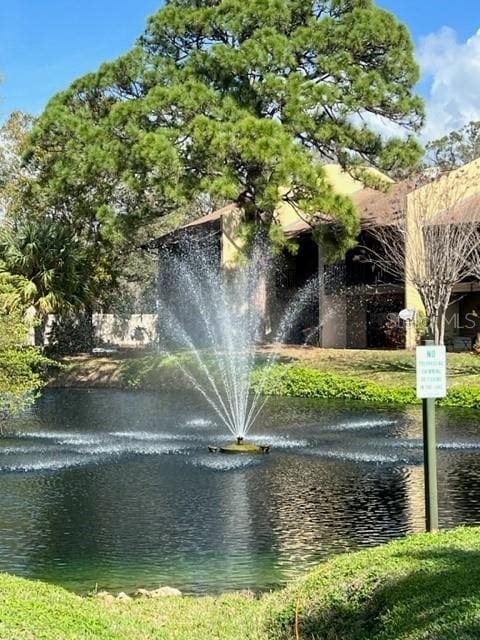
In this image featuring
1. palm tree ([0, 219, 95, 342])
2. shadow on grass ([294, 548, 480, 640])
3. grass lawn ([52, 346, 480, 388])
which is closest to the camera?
shadow on grass ([294, 548, 480, 640])

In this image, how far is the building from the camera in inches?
1211

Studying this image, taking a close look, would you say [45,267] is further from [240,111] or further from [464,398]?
[464,398]

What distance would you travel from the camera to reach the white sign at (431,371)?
727 centimetres

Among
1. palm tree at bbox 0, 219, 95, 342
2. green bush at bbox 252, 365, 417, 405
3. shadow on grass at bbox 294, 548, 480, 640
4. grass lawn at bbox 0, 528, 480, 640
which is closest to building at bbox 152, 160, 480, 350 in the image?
green bush at bbox 252, 365, 417, 405

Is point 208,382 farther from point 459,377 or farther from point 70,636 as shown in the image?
point 70,636

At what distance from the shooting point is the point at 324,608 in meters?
5.55

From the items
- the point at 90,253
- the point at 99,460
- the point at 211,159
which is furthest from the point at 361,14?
the point at 99,460

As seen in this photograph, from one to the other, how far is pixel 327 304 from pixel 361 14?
10.9 meters

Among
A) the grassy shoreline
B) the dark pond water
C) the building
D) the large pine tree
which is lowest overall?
the dark pond water

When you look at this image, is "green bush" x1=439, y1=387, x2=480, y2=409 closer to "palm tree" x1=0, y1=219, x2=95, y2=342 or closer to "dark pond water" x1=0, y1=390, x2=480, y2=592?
"dark pond water" x1=0, y1=390, x2=480, y2=592

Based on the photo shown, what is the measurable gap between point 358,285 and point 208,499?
2373 centimetres

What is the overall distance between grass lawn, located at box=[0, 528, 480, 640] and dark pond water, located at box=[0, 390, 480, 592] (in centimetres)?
169

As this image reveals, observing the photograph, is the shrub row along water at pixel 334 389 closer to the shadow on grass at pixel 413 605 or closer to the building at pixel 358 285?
the building at pixel 358 285

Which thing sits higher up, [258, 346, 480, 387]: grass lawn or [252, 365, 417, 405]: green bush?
[258, 346, 480, 387]: grass lawn
